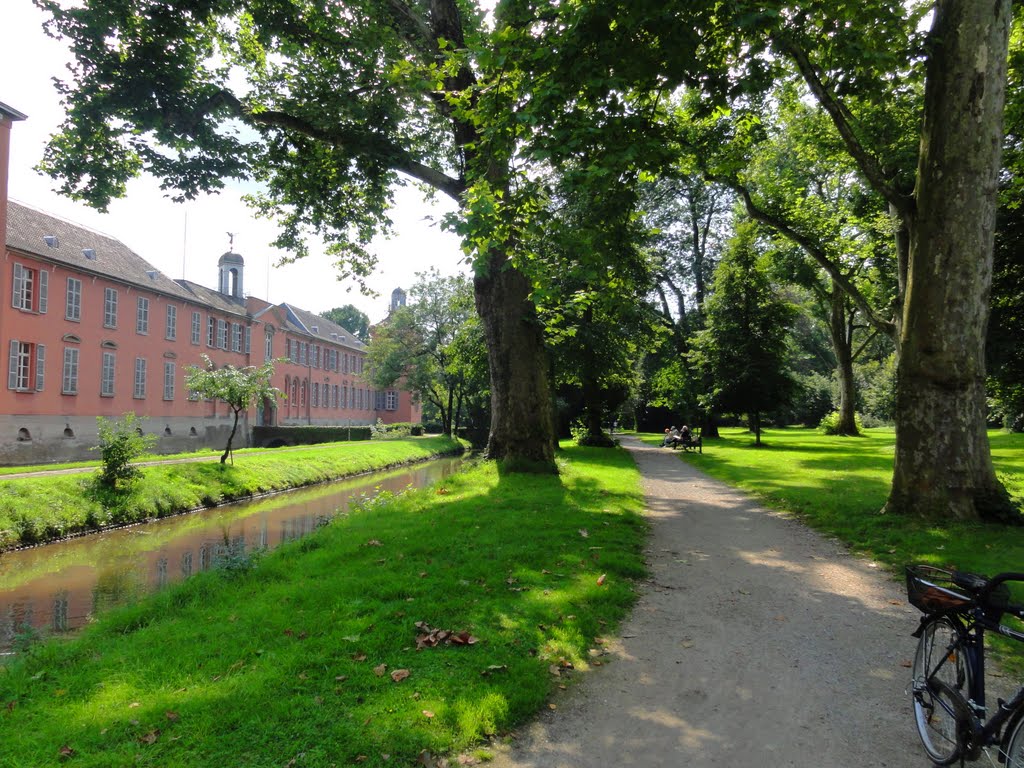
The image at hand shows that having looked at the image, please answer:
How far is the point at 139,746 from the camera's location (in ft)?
10.8

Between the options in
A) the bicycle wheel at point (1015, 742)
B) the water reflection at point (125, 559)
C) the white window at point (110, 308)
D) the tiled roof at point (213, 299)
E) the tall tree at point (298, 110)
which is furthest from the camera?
the tiled roof at point (213, 299)

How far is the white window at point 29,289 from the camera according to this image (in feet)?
82.8

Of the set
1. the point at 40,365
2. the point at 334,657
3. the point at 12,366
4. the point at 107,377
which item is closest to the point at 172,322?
the point at 107,377

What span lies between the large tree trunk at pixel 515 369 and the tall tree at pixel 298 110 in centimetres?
3

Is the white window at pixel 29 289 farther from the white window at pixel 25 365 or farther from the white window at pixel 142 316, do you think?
the white window at pixel 142 316

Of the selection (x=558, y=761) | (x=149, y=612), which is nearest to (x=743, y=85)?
(x=558, y=761)

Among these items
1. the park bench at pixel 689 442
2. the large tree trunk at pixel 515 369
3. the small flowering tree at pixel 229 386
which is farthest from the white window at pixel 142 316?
the park bench at pixel 689 442

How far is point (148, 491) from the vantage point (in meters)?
17.1

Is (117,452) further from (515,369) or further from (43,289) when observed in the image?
(43,289)

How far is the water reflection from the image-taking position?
8.75 meters

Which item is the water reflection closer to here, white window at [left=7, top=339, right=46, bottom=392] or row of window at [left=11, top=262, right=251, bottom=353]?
white window at [left=7, top=339, right=46, bottom=392]

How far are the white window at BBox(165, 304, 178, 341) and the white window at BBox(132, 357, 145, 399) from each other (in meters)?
2.81

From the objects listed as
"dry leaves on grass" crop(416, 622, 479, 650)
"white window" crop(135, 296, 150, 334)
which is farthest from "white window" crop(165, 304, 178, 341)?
"dry leaves on grass" crop(416, 622, 479, 650)

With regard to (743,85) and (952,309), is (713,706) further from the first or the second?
(952,309)
